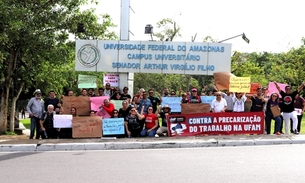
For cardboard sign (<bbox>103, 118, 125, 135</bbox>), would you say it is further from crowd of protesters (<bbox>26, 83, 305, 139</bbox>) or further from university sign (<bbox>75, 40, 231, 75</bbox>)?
university sign (<bbox>75, 40, 231, 75</bbox>)

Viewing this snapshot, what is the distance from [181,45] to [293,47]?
140ft

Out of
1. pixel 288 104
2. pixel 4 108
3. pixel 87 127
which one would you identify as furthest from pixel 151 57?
pixel 4 108

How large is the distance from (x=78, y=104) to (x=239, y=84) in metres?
5.62

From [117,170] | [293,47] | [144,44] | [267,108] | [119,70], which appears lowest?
[117,170]

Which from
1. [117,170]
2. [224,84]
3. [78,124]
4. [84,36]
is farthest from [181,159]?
[84,36]

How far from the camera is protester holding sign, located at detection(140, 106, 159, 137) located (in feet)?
43.1

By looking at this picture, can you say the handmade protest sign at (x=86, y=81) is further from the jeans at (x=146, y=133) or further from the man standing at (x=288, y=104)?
the man standing at (x=288, y=104)

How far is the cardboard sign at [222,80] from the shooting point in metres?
15.6

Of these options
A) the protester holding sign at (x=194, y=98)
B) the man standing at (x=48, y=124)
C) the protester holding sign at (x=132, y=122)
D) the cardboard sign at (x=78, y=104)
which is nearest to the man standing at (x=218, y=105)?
the protester holding sign at (x=194, y=98)

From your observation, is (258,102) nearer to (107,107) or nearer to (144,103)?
(144,103)

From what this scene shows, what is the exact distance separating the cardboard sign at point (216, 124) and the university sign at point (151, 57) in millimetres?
3669

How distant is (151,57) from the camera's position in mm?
16281

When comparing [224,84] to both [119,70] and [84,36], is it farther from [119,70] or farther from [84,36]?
[84,36]

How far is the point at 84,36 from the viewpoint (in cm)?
1775
